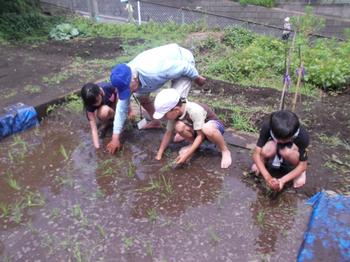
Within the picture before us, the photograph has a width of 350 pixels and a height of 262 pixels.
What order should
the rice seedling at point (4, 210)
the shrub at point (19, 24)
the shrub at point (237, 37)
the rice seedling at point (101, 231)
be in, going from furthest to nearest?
the shrub at point (19, 24)
the shrub at point (237, 37)
the rice seedling at point (4, 210)
the rice seedling at point (101, 231)

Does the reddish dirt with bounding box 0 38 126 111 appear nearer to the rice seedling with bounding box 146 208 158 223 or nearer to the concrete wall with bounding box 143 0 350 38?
the rice seedling with bounding box 146 208 158 223

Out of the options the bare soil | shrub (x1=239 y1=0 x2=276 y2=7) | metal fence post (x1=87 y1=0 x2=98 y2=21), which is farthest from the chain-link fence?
the bare soil

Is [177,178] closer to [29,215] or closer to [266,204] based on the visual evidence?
[266,204]

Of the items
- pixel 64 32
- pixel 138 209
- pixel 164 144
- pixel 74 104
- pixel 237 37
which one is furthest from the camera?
pixel 64 32

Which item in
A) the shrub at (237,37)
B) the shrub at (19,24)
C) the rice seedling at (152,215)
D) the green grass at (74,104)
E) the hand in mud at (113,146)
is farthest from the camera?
the shrub at (19,24)

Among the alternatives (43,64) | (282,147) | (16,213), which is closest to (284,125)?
(282,147)

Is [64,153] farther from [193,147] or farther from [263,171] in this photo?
[263,171]

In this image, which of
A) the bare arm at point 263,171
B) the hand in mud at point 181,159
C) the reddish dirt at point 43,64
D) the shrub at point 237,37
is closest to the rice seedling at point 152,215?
the hand in mud at point 181,159

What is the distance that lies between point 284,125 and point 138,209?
56.7 inches

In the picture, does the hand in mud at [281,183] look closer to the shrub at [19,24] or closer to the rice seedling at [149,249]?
the rice seedling at [149,249]

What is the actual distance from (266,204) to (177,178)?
90cm

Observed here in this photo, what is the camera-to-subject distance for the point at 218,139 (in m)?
3.75

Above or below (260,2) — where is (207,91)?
above

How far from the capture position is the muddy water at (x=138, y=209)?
2.89m
